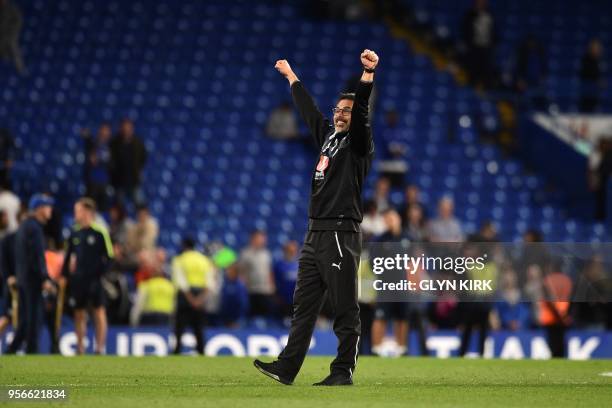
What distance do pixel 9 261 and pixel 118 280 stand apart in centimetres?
246

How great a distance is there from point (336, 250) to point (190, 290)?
839 centimetres

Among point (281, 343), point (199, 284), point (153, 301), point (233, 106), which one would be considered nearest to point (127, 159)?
point (153, 301)

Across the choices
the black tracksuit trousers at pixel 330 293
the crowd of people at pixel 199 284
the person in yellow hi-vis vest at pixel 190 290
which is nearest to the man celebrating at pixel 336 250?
the black tracksuit trousers at pixel 330 293

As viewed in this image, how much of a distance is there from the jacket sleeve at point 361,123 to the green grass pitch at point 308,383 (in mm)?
1833

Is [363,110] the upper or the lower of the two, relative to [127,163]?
upper

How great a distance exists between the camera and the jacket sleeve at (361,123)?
9.91 meters

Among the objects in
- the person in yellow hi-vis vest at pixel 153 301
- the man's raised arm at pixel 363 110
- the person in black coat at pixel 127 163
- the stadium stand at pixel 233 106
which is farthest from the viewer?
the stadium stand at pixel 233 106

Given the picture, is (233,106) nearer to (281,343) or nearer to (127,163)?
(127,163)

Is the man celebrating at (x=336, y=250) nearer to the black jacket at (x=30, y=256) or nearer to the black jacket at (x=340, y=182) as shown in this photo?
the black jacket at (x=340, y=182)

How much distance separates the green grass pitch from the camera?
30.7ft

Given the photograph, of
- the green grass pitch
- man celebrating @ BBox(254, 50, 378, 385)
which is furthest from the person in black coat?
man celebrating @ BBox(254, 50, 378, 385)

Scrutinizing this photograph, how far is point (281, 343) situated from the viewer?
19.4 metres

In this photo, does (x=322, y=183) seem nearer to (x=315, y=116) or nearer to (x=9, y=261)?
(x=315, y=116)

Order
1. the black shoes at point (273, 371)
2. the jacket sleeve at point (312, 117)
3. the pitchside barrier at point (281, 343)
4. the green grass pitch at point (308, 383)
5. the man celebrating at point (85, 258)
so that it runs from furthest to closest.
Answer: the pitchside barrier at point (281, 343)
the man celebrating at point (85, 258)
the jacket sleeve at point (312, 117)
the black shoes at point (273, 371)
the green grass pitch at point (308, 383)
